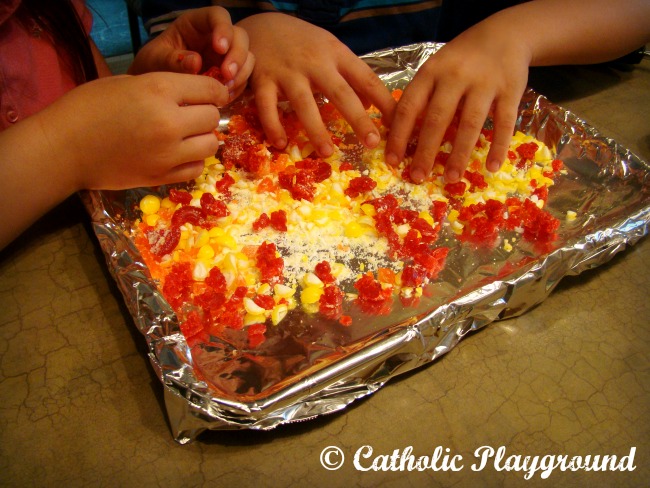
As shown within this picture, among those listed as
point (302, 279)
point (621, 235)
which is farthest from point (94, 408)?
point (621, 235)

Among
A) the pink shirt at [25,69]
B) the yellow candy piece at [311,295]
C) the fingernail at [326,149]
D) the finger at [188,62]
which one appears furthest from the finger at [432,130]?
the pink shirt at [25,69]

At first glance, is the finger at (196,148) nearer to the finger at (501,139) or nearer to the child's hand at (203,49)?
the child's hand at (203,49)

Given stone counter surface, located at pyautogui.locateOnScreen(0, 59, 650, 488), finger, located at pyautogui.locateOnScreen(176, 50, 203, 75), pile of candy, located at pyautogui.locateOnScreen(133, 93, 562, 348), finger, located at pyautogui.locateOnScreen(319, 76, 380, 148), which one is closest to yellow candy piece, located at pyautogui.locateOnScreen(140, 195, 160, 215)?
pile of candy, located at pyautogui.locateOnScreen(133, 93, 562, 348)

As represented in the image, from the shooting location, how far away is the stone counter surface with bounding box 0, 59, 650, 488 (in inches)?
20.7

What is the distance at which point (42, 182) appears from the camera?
653 mm

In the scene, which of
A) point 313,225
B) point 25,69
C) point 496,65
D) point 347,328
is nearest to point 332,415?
point 347,328

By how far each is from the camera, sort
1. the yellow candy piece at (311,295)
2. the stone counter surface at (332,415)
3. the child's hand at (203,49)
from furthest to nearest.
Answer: the child's hand at (203,49)
the yellow candy piece at (311,295)
the stone counter surface at (332,415)

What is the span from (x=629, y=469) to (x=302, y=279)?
46cm

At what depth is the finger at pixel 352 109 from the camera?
763mm

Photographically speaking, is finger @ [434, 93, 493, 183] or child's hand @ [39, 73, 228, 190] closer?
child's hand @ [39, 73, 228, 190]

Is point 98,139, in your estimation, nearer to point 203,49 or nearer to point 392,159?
point 203,49

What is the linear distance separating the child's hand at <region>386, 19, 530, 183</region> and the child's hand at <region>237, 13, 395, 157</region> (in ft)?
0.16

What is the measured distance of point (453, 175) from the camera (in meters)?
0.75

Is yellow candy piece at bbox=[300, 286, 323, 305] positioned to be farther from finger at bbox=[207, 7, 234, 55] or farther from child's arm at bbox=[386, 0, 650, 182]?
finger at bbox=[207, 7, 234, 55]
